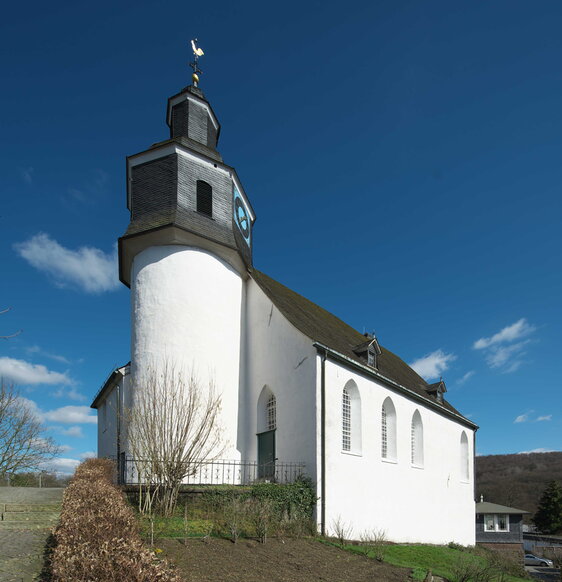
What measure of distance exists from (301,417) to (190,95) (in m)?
15.0

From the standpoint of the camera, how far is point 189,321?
20.0 metres

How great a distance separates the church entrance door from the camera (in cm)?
1898

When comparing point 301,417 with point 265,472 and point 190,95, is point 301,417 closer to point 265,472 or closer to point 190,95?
point 265,472

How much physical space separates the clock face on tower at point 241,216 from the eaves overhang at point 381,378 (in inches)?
291

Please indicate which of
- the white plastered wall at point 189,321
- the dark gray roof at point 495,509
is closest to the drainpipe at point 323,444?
the white plastered wall at point 189,321

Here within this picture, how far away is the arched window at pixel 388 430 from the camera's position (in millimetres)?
22547

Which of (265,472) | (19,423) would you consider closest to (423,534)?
(265,472)

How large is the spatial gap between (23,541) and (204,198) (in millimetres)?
14129

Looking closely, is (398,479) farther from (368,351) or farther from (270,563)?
(270,563)

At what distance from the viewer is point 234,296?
71.3 ft

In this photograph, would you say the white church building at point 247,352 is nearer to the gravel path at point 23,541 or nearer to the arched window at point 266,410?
the arched window at point 266,410

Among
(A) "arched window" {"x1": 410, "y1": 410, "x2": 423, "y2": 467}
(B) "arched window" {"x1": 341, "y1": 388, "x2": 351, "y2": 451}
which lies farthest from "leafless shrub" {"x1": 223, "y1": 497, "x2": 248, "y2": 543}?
(A) "arched window" {"x1": 410, "y1": 410, "x2": 423, "y2": 467}

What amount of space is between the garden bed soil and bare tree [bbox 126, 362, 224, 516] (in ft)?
8.38

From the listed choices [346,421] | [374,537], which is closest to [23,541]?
[346,421]
